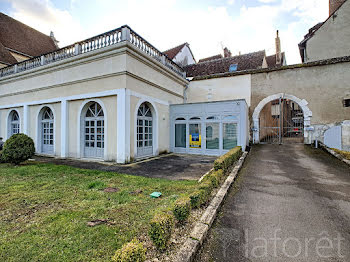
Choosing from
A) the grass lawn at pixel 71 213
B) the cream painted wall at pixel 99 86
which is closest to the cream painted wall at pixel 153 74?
the cream painted wall at pixel 99 86

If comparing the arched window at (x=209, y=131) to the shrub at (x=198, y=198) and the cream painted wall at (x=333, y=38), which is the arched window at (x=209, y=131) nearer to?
the shrub at (x=198, y=198)

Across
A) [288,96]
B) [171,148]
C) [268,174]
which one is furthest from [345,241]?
[288,96]

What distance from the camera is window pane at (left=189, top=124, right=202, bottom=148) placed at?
976 centimetres

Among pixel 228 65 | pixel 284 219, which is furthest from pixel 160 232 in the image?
pixel 228 65

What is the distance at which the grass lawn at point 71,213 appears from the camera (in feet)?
6.62

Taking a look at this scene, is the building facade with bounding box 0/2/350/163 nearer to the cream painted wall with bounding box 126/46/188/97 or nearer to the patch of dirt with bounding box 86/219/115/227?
the cream painted wall with bounding box 126/46/188/97

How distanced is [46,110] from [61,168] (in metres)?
5.64

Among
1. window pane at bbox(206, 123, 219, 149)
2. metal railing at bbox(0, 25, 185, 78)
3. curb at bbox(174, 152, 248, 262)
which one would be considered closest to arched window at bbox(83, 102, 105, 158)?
metal railing at bbox(0, 25, 185, 78)

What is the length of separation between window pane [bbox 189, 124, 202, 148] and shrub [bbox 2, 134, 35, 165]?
7366mm

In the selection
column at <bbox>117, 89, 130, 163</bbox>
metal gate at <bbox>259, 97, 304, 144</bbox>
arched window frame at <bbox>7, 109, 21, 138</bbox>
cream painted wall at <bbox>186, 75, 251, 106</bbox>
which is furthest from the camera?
cream painted wall at <bbox>186, 75, 251, 106</bbox>

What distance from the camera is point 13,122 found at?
11.6 m

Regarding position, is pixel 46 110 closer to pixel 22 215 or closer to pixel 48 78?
pixel 48 78

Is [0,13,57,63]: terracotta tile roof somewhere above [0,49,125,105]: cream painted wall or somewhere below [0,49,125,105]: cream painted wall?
above

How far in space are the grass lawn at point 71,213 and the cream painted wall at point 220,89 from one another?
9.24 m
